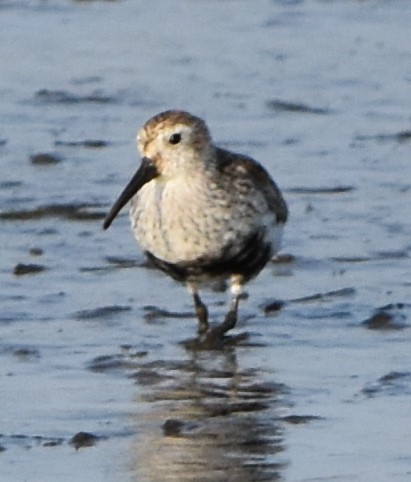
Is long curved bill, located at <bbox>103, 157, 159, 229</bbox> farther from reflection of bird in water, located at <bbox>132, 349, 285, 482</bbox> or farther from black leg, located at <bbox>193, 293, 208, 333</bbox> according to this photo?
reflection of bird in water, located at <bbox>132, 349, 285, 482</bbox>

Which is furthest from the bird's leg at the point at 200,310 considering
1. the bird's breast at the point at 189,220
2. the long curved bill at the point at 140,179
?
the long curved bill at the point at 140,179

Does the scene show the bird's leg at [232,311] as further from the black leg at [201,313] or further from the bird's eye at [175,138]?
the bird's eye at [175,138]

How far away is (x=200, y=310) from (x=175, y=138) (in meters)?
0.76

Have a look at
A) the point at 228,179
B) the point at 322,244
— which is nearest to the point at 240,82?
the point at 322,244

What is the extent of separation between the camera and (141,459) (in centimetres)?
727

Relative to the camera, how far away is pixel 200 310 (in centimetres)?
944

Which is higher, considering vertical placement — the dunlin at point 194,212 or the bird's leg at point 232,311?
the dunlin at point 194,212

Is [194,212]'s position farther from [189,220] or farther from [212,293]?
[212,293]

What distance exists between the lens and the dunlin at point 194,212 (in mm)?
9375

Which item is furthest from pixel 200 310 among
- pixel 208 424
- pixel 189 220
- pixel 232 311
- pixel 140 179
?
pixel 208 424

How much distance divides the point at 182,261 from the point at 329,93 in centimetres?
511

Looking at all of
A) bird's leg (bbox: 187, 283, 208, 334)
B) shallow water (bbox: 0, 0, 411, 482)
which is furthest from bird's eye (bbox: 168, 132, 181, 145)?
shallow water (bbox: 0, 0, 411, 482)

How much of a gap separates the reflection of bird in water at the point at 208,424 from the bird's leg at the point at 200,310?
0.70ft

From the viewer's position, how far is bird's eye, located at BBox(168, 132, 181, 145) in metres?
Result: 9.41
